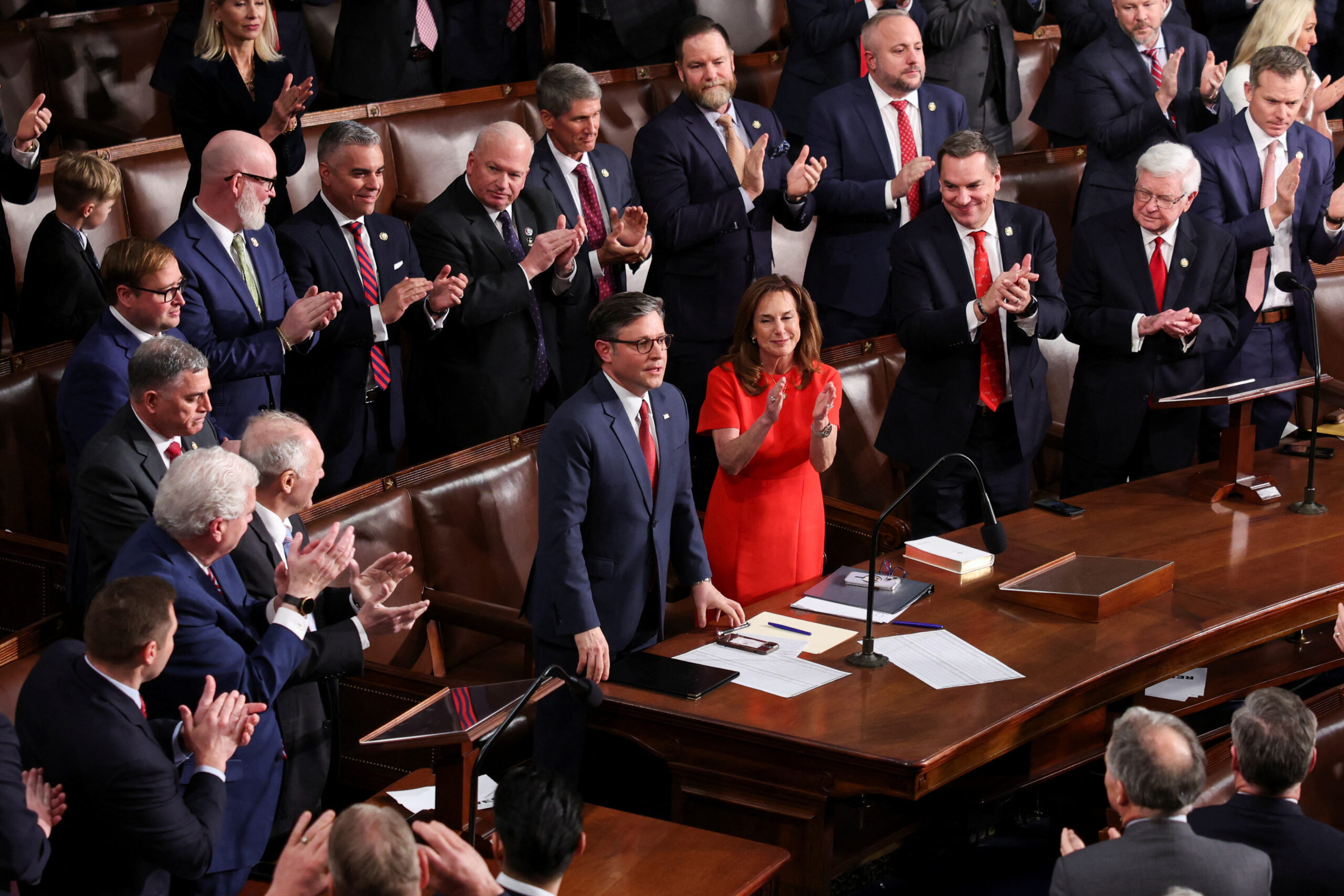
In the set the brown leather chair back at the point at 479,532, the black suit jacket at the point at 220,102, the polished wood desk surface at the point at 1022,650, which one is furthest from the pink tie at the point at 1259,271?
the black suit jacket at the point at 220,102

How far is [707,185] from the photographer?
527 cm

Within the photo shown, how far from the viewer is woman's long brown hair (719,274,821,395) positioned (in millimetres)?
4031

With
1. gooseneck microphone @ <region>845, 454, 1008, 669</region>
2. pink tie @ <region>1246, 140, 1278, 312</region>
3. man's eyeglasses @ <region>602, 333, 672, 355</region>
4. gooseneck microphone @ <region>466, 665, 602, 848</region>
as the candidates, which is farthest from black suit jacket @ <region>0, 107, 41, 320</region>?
pink tie @ <region>1246, 140, 1278, 312</region>

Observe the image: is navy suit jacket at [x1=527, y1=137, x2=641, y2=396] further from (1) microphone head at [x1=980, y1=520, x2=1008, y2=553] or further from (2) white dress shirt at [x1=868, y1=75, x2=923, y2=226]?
(1) microphone head at [x1=980, y1=520, x2=1008, y2=553]

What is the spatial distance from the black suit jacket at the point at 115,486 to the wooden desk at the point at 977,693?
1.12 meters

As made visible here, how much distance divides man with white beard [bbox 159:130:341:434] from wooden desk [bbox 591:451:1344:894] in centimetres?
138

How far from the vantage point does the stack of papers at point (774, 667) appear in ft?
11.0

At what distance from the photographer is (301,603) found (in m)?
3.19

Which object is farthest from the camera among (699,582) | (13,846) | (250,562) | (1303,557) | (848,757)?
(1303,557)

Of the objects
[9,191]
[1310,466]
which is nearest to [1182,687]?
[1310,466]

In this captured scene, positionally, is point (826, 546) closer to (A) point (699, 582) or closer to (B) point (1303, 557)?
(A) point (699, 582)

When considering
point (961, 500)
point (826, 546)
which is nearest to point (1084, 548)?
point (961, 500)

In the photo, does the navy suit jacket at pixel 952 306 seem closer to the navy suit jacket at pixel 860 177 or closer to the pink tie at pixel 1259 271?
the navy suit jacket at pixel 860 177

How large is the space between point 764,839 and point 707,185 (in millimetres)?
2721
